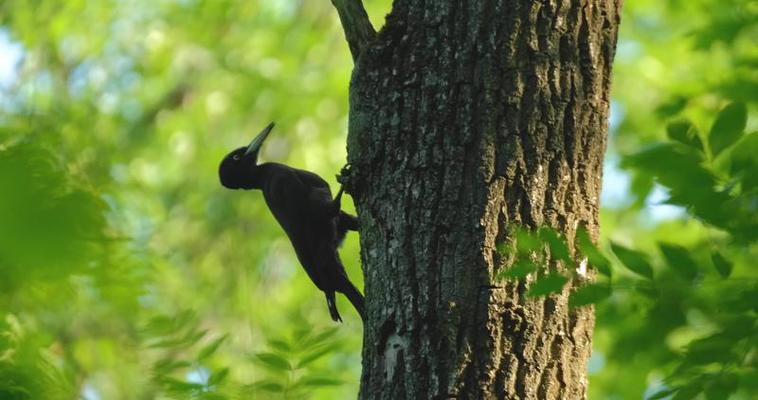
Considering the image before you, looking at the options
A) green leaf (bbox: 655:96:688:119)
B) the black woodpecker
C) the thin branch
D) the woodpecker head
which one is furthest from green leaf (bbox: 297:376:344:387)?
the woodpecker head

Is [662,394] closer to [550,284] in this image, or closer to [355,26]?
[550,284]

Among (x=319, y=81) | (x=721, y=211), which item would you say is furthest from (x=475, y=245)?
(x=319, y=81)

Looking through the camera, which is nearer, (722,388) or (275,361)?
(722,388)

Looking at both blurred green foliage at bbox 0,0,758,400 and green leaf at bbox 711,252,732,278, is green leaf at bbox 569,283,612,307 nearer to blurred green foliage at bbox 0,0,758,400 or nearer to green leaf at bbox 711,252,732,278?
blurred green foliage at bbox 0,0,758,400

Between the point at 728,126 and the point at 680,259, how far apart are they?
1.35ft

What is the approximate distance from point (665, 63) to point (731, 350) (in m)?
8.89

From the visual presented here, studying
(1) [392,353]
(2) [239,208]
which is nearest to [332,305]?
(1) [392,353]

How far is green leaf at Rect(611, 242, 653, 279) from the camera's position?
2.14 m

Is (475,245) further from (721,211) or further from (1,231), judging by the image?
(1,231)

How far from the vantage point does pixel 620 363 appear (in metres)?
2.42

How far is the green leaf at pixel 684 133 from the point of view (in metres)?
2.46

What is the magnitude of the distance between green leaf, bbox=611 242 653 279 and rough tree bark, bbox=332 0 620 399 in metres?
0.64

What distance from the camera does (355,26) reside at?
11.3ft

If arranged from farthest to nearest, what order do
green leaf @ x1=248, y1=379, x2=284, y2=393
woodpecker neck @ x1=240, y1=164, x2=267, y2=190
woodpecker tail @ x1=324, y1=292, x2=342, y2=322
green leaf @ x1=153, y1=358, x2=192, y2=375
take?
woodpecker neck @ x1=240, y1=164, x2=267, y2=190
woodpecker tail @ x1=324, y1=292, x2=342, y2=322
green leaf @ x1=248, y1=379, x2=284, y2=393
green leaf @ x1=153, y1=358, x2=192, y2=375
